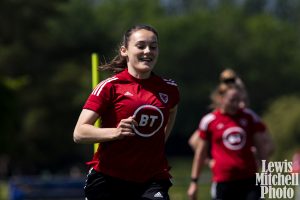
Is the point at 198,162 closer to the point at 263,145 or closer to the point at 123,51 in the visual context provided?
the point at 263,145

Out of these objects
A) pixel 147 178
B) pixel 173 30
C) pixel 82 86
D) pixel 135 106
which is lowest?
pixel 147 178

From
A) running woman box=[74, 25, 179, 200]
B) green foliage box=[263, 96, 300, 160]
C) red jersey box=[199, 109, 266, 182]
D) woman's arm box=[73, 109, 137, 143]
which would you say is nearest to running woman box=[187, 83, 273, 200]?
red jersey box=[199, 109, 266, 182]

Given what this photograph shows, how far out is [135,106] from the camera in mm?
7551

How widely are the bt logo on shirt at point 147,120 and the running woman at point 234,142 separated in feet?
11.0

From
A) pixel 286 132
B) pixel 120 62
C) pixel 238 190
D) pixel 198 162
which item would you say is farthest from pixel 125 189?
pixel 286 132

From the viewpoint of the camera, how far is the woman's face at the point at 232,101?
35.6 feet

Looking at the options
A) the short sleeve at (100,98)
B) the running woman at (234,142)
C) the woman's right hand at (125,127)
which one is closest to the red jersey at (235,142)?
the running woman at (234,142)

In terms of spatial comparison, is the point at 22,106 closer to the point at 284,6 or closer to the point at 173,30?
the point at 173,30

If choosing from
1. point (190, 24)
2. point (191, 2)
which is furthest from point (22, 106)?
point (191, 2)

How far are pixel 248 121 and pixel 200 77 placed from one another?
10189 cm

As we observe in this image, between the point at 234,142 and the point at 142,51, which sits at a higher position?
the point at 234,142

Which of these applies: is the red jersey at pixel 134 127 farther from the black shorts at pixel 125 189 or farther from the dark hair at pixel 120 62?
the dark hair at pixel 120 62

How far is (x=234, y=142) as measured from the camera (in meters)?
10.9

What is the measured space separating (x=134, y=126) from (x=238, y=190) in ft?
11.7
